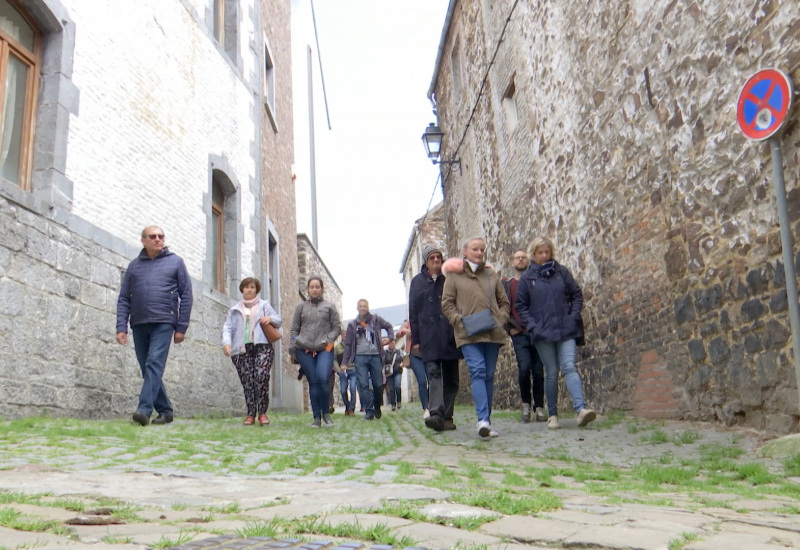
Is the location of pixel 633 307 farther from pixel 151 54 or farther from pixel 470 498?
pixel 151 54

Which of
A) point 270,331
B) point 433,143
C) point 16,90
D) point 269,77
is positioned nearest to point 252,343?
point 270,331

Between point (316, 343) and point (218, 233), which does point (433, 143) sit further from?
point (316, 343)

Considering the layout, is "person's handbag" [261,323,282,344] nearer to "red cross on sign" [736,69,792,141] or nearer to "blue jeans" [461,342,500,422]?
"blue jeans" [461,342,500,422]

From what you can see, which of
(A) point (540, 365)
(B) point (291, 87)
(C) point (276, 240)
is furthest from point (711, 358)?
(B) point (291, 87)

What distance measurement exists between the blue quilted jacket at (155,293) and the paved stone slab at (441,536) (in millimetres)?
4871

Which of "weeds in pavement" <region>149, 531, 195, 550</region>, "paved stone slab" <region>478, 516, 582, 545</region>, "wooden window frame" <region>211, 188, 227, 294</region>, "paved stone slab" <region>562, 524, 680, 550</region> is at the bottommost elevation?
"paved stone slab" <region>562, 524, 680, 550</region>

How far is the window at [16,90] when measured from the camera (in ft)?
22.2

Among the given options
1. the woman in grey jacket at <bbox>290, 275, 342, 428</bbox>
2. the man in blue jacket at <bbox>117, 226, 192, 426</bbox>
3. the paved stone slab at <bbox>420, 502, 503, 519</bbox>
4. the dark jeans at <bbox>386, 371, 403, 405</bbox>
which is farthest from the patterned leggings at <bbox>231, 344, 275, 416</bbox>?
the dark jeans at <bbox>386, 371, 403, 405</bbox>

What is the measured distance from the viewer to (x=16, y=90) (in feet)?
22.8

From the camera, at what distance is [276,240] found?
15047mm

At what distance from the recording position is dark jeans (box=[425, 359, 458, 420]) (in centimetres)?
675

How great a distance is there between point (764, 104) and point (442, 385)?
3.48 meters

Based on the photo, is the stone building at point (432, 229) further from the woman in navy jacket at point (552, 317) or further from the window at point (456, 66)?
the woman in navy jacket at point (552, 317)

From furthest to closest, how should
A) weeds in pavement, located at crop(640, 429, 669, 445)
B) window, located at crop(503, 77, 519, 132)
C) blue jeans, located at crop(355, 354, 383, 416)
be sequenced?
window, located at crop(503, 77, 519, 132)
blue jeans, located at crop(355, 354, 383, 416)
weeds in pavement, located at crop(640, 429, 669, 445)
